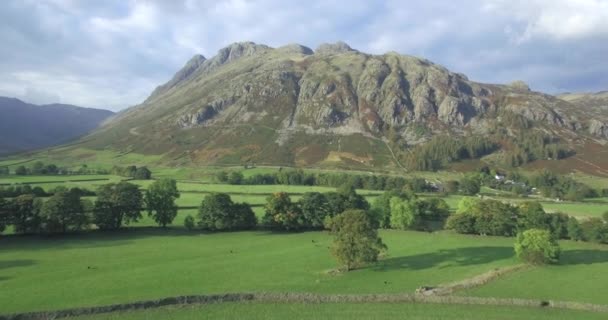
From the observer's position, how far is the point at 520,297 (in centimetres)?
5272

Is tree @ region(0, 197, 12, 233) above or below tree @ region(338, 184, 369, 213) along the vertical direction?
below

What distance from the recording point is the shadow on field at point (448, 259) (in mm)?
65812

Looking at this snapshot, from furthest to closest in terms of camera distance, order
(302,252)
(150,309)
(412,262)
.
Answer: (302,252) → (412,262) → (150,309)

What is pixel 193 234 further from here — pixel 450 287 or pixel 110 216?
pixel 450 287

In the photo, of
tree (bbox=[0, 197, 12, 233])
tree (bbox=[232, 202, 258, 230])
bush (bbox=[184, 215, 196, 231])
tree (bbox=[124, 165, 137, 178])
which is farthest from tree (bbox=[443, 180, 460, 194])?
tree (bbox=[0, 197, 12, 233])

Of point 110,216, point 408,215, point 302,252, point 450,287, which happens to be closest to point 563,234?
point 408,215

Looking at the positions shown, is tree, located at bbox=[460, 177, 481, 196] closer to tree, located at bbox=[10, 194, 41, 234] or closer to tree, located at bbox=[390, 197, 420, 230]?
tree, located at bbox=[390, 197, 420, 230]

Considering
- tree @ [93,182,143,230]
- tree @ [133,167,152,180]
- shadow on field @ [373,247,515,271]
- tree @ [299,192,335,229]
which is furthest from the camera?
tree @ [133,167,152,180]

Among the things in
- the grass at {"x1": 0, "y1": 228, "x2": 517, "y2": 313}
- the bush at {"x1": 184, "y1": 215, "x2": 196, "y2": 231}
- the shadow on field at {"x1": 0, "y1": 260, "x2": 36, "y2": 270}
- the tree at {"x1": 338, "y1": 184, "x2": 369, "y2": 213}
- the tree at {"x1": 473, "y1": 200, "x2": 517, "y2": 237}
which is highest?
the tree at {"x1": 338, "y1": 184, "x2": 369, "y2": 213}

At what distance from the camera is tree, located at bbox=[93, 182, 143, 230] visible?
286ft

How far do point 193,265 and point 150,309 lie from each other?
16.9 meters

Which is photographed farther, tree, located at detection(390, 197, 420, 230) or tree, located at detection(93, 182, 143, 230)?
tree, located at detection(390, 197, 420, 230)

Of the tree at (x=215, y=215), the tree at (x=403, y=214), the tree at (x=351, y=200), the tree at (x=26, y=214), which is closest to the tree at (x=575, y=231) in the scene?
the tree at (x=403, y=214)

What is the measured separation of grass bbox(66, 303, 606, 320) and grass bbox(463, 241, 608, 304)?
176 inches
